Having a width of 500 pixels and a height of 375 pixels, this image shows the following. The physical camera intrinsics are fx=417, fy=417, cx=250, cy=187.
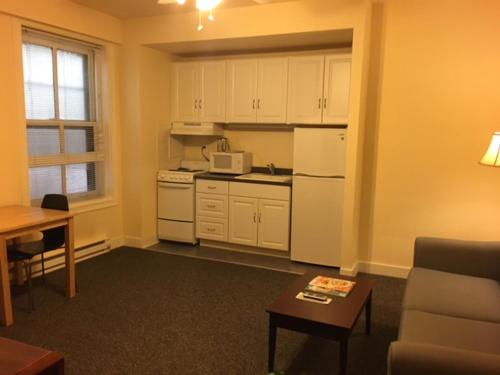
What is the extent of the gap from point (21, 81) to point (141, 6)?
4.57 feet

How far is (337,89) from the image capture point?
4289 millimetres

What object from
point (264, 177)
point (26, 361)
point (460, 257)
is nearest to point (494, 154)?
point (460, 257)

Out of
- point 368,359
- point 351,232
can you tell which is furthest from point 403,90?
point 368,359

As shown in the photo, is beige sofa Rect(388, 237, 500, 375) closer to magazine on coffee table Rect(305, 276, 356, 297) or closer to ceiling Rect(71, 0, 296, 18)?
magazine on coffee table Rect(305, 276, 356, 297)

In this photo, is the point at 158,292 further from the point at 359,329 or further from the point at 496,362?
the point at 496,362

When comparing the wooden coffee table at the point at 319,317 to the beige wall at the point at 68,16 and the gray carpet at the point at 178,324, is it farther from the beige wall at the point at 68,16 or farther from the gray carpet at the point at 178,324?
the beige wall at the point at 68,16

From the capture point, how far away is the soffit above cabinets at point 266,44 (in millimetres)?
4145

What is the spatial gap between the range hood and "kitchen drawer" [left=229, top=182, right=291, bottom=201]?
2.42ft

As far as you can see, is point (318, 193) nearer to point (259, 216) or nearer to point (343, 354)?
point (259, 216)

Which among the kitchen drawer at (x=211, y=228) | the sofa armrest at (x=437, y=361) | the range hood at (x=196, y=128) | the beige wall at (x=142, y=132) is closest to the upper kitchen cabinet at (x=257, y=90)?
the range hood at (x=196, y=128)

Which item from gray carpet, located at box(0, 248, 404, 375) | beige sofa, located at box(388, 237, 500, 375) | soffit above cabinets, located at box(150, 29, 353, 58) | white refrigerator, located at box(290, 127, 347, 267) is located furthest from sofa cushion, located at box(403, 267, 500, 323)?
soffit above cabinets, located at box(150, 29, 353, 58)

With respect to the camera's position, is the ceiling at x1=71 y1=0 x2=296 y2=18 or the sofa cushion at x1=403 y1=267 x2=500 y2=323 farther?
the ceiling at x1=71 y1=0 x2=296 y2=18

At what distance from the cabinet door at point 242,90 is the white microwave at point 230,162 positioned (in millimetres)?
408

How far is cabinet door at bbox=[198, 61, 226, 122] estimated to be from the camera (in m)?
4.92
